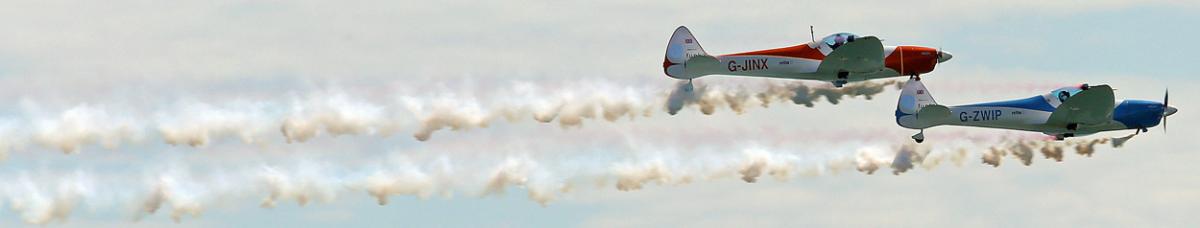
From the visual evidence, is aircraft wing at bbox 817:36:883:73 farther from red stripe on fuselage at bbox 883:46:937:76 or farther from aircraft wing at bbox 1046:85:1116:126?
aircraft wing at bbox 1046:85:1116:126

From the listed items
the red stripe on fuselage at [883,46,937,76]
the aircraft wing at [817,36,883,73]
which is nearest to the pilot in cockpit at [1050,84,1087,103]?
the red stripe on fuselage at [883,46,937,76]

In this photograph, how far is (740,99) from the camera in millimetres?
134375

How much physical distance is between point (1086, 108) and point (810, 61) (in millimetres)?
7650

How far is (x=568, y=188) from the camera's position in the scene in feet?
433

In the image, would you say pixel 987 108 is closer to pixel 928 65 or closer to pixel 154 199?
pixel 928 65

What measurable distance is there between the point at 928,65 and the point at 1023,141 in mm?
4346

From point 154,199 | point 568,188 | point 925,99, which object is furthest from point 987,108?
point 154,199

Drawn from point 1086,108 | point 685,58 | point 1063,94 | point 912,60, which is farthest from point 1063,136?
point 685,58

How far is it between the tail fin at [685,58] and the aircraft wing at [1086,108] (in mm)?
9659

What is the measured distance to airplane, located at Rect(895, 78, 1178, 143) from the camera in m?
130

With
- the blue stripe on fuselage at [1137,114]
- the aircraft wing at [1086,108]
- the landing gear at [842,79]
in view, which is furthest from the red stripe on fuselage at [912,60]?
the blue stripe on fuselage at [1137,114]

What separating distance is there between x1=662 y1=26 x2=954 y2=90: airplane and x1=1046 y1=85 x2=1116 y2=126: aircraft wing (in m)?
4.23

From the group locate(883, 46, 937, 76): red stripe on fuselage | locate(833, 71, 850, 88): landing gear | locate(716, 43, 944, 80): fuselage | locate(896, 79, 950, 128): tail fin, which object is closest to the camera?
locate(896, 79, 950, 128): tail fin

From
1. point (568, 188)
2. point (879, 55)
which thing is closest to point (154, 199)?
point (568, 188)
